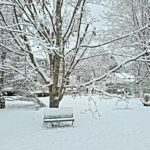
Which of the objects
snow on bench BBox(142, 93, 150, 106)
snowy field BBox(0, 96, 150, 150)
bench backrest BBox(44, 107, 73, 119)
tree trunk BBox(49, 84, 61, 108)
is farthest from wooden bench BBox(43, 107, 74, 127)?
snow on bench BBox(142, 93, 150, 106)

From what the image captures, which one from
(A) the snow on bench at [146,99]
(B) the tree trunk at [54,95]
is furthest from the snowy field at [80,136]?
(A) the snow on bench at [146,99]

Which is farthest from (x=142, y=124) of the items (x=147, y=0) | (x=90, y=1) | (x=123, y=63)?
(x=147, y=0)

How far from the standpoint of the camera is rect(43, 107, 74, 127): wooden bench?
1326cm

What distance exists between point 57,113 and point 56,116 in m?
0.13

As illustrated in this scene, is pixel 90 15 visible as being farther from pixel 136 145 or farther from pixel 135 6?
pixel 135 6

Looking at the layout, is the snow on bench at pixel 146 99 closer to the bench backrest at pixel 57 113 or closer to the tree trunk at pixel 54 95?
the tree trunk at pixel 54 95

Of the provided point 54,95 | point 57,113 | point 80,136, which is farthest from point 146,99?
point 80,136

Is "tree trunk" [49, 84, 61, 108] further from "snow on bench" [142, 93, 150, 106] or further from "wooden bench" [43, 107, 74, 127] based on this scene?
"snow on bench" [142, 93, 150, 106]

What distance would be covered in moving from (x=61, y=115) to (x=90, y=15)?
4.70 metres

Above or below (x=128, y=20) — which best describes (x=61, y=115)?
below

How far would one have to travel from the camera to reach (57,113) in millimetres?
13484

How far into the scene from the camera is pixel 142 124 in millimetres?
13766

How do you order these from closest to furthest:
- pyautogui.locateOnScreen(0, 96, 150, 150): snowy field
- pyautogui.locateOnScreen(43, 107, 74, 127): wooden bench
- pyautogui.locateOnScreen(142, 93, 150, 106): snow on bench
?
pyautogui.locateOnScreen(0, 96, 150, 150): snowy field → pyautogui.locateOnScreen(43, 107, 74, 127): wooden bench → pyautogui.locateOnScreen(142, 93, 150, 106): snow on bench

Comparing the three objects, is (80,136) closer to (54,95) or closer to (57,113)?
(57,113)
